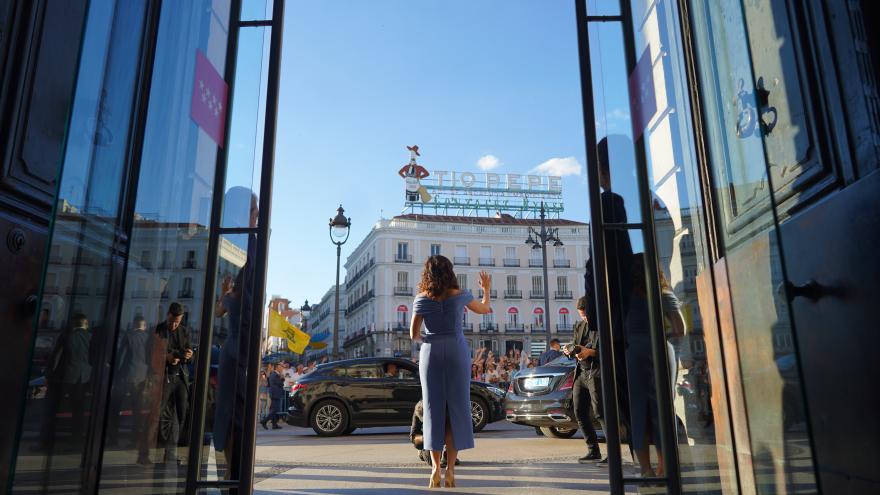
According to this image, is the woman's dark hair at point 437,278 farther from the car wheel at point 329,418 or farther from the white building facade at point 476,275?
the white building facade at point 476,275

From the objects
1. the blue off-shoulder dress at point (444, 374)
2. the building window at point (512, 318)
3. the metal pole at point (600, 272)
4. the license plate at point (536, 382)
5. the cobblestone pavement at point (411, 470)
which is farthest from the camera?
the building window at point (512, 318)

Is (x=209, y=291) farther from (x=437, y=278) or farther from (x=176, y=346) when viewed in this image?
(x=437, y=278)

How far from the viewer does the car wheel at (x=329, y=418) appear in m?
9.93

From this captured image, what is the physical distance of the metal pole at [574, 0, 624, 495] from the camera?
280 cm

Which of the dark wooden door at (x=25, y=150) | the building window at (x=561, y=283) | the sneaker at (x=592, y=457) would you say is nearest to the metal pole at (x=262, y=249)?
the dark wooden door at (x=25, y=150)

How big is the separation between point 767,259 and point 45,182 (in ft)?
9.82

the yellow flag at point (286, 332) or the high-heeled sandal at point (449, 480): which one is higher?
the yellow flag at point (286, 332)

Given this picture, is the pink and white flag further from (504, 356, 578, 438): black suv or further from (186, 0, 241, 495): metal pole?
(504, 356, 578, 438): black suv

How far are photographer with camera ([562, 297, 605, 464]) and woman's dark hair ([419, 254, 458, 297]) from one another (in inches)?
53.9

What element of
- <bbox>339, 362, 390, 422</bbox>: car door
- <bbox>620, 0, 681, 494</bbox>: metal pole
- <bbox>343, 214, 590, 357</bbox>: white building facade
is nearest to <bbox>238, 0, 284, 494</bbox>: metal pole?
<bbox>620, 0, 681, 494</bbox>: metal pole

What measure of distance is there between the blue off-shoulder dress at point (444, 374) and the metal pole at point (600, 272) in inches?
61.8

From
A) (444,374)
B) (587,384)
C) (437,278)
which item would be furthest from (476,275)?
(444,374)

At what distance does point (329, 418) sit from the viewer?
32.8 ft

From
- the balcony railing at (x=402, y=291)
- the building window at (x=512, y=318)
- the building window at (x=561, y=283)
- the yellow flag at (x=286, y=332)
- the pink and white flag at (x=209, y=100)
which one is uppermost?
the building window at (x=561, y=283)
